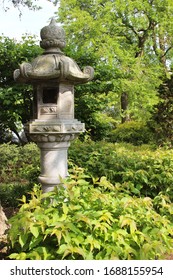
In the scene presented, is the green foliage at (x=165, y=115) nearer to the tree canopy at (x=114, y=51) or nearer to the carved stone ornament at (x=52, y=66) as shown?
the tree canopy at (x=114, y=51)

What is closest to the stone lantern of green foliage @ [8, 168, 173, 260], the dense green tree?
green foliage @ [8, 168, 173, 260]

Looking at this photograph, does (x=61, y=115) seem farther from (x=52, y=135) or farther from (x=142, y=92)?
(x=142, y=92)

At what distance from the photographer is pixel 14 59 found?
889 centimetres

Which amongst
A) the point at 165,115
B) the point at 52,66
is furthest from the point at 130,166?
the point at 165,115

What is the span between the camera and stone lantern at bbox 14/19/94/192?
379 cm

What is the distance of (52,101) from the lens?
161 inches

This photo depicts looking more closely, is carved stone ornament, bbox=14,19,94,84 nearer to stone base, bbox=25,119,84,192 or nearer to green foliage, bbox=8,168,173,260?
stone base, bbox=25,119,84,192

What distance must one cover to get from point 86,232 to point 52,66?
7.03 ft

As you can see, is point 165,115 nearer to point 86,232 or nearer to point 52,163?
point 52,163

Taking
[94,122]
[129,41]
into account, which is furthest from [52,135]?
[129,41]

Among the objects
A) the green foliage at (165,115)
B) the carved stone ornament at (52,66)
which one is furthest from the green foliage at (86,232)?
the green foliage at (165,115)

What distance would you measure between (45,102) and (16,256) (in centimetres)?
220

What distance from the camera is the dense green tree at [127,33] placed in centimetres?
1396

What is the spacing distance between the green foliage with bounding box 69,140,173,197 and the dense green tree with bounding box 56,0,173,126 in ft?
25.8
